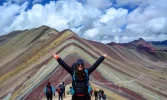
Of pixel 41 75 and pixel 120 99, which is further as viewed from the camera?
pixel 41 75

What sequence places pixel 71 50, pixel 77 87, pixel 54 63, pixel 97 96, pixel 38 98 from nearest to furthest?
pixel 77 87
pixel 97 96
pixel 38 98
pixel 54 63
pixel 71 50

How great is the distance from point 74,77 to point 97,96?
64.3 feet

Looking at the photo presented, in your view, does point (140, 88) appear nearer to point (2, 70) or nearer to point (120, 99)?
point (120, 99)

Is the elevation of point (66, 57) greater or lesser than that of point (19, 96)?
greater

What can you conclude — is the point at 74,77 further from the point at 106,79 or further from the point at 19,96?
the point at 106,79

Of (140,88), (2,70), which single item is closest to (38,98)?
(140,88)

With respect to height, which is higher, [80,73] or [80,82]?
[80,73]

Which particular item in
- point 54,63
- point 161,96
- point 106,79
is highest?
point 54,63

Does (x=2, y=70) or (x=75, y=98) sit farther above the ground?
(x=2, y=70)

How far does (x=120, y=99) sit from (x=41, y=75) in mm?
15372

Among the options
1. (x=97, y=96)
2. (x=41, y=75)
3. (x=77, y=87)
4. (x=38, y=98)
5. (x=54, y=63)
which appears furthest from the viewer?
(x=54, y=63)

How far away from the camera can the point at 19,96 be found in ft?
158

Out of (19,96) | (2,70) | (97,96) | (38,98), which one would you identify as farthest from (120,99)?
(2,70)

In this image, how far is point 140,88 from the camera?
65375 mm
